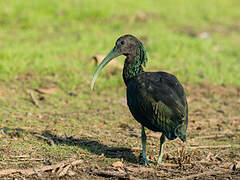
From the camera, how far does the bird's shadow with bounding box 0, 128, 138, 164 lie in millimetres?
4758

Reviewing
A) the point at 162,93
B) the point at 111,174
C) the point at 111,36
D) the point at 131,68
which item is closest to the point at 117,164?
the point at 111,174

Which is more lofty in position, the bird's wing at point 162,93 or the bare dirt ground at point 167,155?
the bird's wing at point 162,93

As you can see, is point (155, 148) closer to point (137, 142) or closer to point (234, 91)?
point (137, 142)

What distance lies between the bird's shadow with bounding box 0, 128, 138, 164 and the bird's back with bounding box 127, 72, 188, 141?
50cm

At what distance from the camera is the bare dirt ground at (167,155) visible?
406 cm

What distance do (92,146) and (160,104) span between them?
110 centimetres

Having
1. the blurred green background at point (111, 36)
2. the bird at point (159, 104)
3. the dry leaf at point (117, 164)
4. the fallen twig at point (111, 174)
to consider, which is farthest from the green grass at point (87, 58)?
the bird at point (159, 104)

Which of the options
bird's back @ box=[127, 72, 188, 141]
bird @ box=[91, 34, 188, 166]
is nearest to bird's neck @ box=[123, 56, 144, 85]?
bird @ box=[91, 34, 188, 166]

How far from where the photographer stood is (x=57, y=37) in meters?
10.6

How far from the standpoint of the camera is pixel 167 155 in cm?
473

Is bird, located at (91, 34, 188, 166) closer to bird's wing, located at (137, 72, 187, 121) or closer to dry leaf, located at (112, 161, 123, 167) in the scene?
bird's wing, located at (137, 72, 187, 121)

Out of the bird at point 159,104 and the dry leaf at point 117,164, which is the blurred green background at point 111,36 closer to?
the bird at point 159,104

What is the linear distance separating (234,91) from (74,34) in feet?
14.9

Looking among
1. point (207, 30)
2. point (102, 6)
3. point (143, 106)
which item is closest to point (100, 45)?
point (102, 6)
